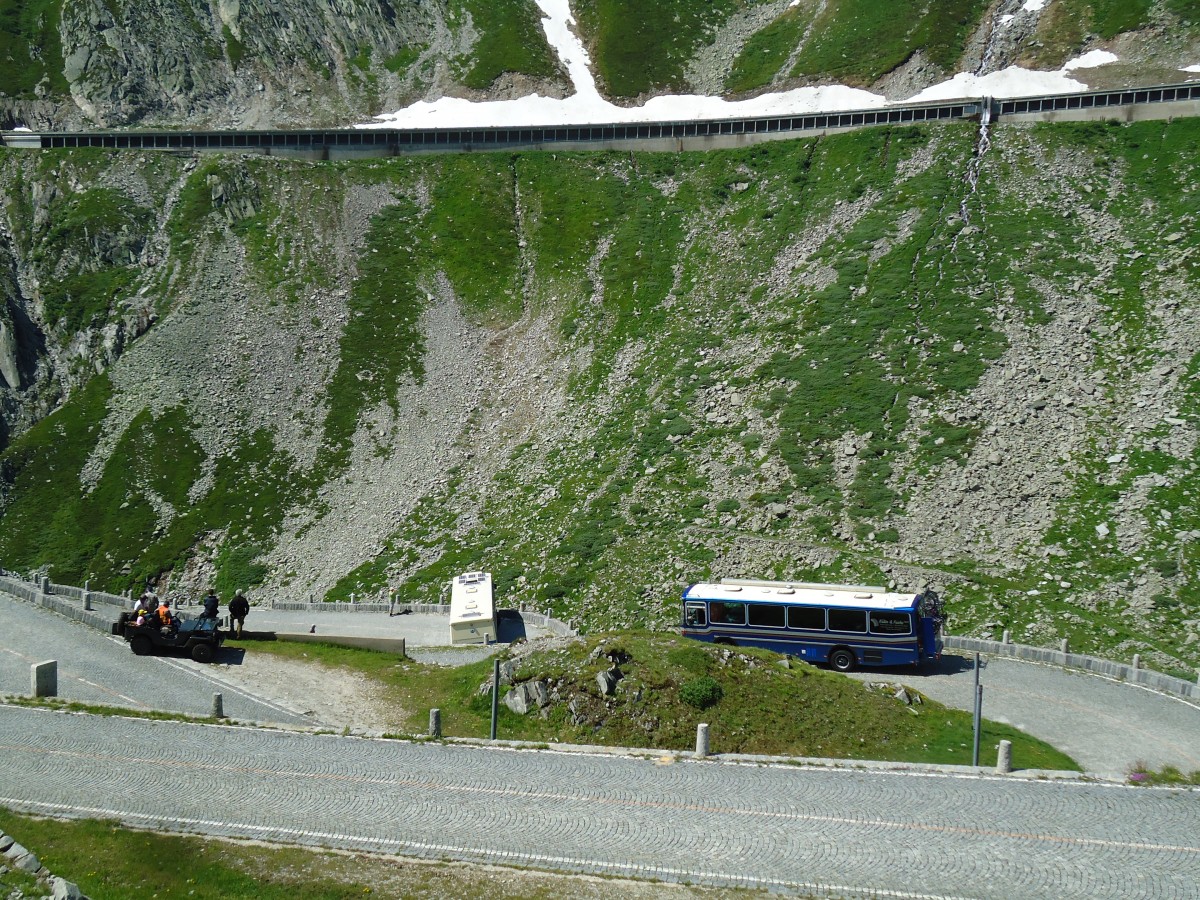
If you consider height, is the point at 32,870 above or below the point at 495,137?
below

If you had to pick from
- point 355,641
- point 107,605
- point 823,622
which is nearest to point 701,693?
point 823,622

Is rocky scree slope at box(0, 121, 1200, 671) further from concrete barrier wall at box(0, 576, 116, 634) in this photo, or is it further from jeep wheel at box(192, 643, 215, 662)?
jeep wheel at box(192, 643, 215, 662)

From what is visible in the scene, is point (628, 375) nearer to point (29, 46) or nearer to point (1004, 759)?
point (1004, 759)

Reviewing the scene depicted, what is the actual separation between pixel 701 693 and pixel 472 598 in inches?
830

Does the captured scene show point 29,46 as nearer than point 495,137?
No

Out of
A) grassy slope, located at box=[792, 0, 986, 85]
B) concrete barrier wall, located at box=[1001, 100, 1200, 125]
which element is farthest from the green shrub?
grassy slope, located at box=[792, 0, 986, 85]

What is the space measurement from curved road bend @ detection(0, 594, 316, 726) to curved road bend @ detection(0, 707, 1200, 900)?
12.5 ft

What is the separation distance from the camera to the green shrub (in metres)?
29.7

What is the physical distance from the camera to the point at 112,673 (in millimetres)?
34719

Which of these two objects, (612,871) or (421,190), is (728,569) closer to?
(612,871)

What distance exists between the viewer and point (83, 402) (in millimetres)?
74188

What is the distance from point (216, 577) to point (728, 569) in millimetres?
32450

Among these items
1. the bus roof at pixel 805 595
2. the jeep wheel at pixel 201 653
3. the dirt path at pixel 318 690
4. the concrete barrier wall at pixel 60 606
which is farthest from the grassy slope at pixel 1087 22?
the concrete barrier wall at pixel 60 606

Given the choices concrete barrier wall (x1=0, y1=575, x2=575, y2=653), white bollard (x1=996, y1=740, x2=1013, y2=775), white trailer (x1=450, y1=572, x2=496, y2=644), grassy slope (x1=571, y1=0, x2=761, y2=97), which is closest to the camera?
white bollard (x1=996, y1=740, x2=1013, y2=775)
